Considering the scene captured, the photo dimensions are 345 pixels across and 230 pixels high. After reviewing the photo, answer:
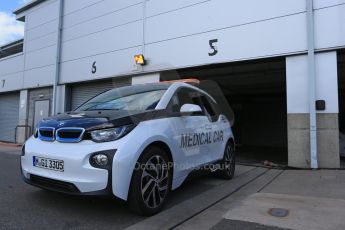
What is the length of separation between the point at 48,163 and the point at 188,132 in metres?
1.90

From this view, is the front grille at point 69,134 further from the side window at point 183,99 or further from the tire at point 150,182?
the side window at point 183,99

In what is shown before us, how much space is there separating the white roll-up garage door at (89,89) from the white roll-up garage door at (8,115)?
204 inches

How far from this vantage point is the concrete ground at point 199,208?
337 centimetres

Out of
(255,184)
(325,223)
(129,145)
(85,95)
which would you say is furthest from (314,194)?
(85,95)

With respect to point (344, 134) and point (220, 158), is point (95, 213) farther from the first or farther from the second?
point (344, 134)

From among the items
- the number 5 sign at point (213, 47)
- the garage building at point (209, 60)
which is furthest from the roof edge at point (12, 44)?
the number 5 sign at point (213, 47)

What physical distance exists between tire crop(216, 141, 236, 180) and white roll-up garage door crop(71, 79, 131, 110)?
6.07 meters

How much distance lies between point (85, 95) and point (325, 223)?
1090cm

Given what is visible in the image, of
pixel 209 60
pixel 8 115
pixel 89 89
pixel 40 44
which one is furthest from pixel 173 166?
pixel 8 115

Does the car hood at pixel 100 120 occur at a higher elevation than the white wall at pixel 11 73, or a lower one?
lower

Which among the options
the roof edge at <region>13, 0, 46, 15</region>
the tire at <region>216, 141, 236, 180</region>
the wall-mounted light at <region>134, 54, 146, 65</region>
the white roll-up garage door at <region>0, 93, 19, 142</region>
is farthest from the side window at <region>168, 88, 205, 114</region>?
the white roll-up garage door at <region>0, 93, 19, 142</region>

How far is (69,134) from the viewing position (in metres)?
3.49

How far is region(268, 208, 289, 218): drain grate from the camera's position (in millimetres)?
3744

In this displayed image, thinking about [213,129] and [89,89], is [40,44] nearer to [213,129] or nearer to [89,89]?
[89,89]
